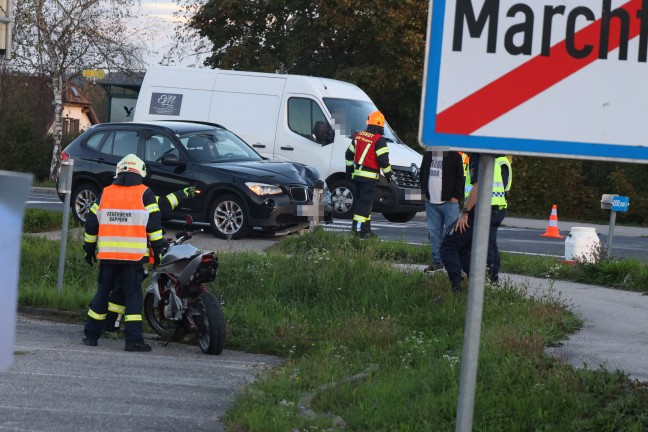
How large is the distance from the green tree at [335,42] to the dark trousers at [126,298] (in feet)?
101

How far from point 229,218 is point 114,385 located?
27.7 ft

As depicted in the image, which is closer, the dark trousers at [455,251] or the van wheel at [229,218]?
the dark trousers at [455,251]

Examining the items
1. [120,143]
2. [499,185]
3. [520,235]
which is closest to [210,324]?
[499,185]

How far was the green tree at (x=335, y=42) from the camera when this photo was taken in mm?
41344

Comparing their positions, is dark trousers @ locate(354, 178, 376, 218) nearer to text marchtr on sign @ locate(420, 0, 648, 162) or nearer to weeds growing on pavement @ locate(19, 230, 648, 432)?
weeds growing on pavement @ locate(19, 230, 648, 432)

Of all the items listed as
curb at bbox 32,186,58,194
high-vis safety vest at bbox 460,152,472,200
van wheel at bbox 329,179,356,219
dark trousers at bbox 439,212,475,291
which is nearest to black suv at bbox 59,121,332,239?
van wheel at bbox 329,179,356,219

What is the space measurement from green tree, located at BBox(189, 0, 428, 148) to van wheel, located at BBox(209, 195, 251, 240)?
24.5m

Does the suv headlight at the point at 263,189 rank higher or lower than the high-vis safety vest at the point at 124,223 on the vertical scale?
higher

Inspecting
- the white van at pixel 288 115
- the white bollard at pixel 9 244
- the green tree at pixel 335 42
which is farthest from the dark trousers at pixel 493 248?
the green tree at pixel 335 42

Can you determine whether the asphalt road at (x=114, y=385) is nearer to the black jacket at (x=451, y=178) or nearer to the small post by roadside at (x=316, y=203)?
the black jacket at (x=451, y=178)

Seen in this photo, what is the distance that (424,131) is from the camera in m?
3.88

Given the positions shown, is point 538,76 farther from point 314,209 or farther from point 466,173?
point 314,209

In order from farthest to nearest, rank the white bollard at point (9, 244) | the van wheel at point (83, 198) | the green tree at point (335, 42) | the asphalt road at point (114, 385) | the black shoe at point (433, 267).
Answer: the green tree at point (335, 42) < the van wheel at point (83, 198) < the black shoe at point (433, 267) < the asphalt road at point (114, 385) < the white bollard at point (9, 244)

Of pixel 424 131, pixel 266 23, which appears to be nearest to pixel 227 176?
pixel 424 131
